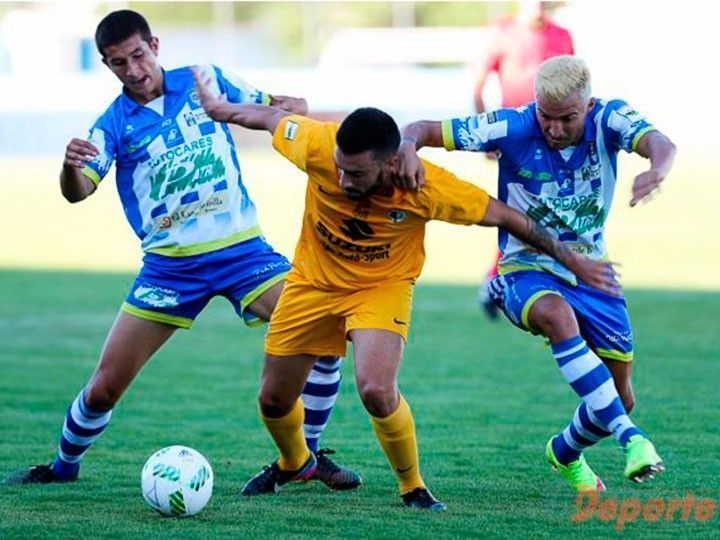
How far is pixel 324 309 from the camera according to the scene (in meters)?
6.37

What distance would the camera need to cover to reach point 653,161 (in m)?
6.14

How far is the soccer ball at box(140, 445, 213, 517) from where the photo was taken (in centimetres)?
610

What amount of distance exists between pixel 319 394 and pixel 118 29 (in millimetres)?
2036

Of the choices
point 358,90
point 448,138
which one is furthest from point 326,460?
point 358,90

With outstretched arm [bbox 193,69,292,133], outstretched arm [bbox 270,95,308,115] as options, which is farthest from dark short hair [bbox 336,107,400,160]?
outstretched arm [bbox 270,95,308,115]

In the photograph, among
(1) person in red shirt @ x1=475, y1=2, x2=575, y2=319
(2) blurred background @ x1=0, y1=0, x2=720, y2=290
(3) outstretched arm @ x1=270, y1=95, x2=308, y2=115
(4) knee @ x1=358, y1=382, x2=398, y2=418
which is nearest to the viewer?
(4) knee @ x1=358, y1=382, x2=398, y2=418

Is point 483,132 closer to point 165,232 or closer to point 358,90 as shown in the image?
point 165,232

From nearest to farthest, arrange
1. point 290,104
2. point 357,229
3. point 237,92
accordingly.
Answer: point 357,229 < point 290,104 < point 237,92

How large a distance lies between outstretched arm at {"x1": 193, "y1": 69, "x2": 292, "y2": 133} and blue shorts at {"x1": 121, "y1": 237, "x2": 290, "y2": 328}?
2.71ft

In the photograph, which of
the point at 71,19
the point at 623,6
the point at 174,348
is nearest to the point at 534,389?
the point at 174,348

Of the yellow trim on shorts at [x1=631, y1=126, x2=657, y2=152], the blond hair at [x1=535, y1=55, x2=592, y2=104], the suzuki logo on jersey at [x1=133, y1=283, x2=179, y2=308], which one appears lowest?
the suzuki logo on jersey at [x1=133, y1=283, x2=179, y2=308]

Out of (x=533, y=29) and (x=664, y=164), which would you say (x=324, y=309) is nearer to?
(x=664, y=164)

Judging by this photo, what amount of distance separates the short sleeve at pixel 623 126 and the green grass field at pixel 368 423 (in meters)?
1.65

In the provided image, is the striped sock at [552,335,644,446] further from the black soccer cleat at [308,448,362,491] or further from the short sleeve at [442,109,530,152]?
the black soccer cleat at [308,448,362,491]
